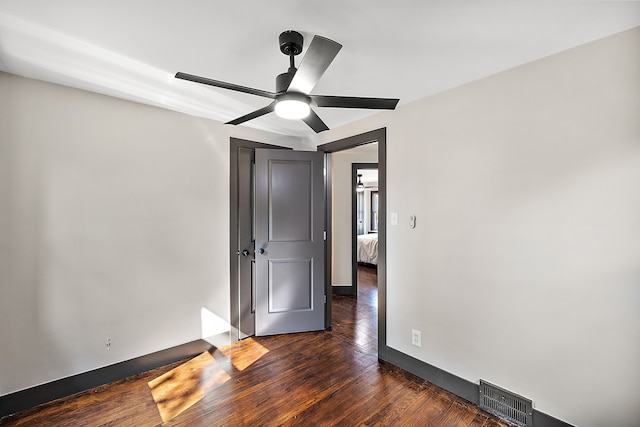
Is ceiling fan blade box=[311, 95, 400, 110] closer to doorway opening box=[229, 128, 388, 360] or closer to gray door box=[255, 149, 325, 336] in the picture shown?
doorway opening box=[229, 128, 388, 360]

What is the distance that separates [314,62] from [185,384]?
2538mm

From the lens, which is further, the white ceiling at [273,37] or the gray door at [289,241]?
→ the gray door at [289,241]

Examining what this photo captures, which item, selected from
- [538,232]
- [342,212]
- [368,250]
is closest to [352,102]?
[538,232]

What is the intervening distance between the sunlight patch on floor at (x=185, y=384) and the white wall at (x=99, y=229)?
286 millimetres

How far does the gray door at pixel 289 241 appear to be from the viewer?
3.09 meters

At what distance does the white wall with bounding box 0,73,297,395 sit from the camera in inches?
75.0

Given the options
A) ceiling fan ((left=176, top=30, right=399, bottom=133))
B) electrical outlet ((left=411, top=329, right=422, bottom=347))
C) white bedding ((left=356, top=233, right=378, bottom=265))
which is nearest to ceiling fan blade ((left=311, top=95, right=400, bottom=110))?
ceiling fan ((left=176, top=30, right=399, bottom=133))

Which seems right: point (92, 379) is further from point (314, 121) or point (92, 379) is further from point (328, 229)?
→ point (314, 121)

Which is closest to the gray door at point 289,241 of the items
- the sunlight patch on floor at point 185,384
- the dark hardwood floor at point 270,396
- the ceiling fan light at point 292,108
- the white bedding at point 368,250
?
the dark hardwood floor at point 270,396

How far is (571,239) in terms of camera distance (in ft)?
5.42

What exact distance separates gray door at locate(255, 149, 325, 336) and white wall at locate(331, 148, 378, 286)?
1.39 meters

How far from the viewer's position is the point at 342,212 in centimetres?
467

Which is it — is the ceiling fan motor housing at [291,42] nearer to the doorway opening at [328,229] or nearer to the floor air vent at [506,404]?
the doorway opening at [328,229]

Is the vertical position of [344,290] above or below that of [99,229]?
below
